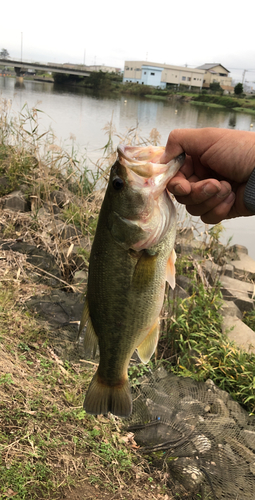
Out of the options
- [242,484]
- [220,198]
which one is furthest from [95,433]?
[220,198]

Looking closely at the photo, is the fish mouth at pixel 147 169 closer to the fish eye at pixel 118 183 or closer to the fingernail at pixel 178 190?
the fish eye at pixel 118 183

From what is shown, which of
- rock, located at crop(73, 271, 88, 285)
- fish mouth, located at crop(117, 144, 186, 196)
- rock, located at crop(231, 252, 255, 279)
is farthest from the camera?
rock, located at crop(231, 252, 255, 279)

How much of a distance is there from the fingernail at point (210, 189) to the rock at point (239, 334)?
259 centimetres

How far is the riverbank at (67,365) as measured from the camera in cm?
278

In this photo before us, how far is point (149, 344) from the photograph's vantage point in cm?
191

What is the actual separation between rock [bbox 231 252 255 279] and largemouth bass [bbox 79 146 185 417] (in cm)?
584

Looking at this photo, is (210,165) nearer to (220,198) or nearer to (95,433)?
(220,198)

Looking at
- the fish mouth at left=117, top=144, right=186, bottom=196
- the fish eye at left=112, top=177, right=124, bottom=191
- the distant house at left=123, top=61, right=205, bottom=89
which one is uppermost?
the distant house at left=123, top=61, right=205, bottom=89

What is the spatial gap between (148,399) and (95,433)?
2.03 feet

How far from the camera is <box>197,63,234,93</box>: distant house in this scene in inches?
3246

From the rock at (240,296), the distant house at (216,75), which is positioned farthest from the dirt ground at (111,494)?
the distant house at (216,75)

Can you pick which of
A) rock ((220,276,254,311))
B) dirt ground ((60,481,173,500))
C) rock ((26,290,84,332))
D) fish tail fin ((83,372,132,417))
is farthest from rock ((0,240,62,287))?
fish tail fin ((83,372,132,417))

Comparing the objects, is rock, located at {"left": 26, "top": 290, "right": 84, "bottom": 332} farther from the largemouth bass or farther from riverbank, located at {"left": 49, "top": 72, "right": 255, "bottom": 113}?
riverbank, located at {"left": 49, "top": 72, "right": 255, "bottom": 113}

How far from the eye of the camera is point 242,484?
112 inches
